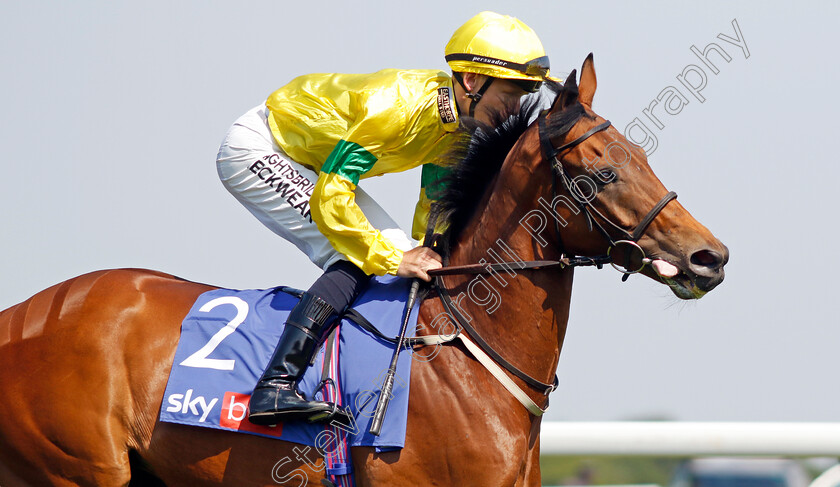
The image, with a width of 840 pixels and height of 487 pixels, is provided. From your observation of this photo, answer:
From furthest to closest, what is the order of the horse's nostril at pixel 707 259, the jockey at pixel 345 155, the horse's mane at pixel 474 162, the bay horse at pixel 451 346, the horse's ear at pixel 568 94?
the horse's mane at pixel 474 162 < the jockey at pixel 345 155 < the horse's ear at pixel 568 94 < the bay horse at pixel 451 346 < the horse's nostril at pixel 707 259

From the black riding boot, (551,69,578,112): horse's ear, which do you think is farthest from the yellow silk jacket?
(551,69,578,112): horse's ear

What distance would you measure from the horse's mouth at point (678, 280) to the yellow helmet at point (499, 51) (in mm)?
973

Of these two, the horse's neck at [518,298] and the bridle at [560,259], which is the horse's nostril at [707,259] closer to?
the bridle at [560,259]

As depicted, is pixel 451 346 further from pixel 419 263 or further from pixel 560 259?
pixel 560 259

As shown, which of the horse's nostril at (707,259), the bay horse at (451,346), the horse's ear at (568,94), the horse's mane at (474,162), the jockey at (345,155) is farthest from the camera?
the horse's mane at (474,162)

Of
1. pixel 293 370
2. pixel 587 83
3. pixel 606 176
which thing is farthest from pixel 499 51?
pixel 293 370

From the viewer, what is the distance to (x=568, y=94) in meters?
3.00

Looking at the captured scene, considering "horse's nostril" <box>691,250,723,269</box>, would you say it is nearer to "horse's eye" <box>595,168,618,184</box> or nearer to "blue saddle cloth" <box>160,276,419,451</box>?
"horse's eye" <box>595,168,618,184</box>

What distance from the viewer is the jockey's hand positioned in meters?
3.11

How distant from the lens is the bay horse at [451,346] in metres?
2.84

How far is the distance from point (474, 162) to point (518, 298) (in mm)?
589

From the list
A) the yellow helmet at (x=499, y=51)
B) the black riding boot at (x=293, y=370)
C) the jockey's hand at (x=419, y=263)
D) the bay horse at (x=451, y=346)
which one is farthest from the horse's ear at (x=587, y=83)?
the black riding boot at (x=293, y=370)

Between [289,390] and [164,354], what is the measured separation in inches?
23.4

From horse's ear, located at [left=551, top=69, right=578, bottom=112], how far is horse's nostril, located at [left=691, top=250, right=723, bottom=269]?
72 centimetres
